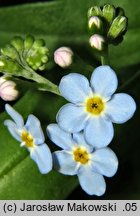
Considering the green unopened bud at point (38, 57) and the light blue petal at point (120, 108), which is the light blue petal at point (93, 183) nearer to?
the light blue petal at point (120, 108)

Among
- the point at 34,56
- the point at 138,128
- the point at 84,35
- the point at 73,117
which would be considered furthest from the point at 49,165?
the point at 84,35

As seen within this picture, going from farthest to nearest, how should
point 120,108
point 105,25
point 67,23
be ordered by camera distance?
point 67,23
point 105,25
point 120,108

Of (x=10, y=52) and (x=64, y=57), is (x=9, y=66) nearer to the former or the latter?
(x=10, y=52)

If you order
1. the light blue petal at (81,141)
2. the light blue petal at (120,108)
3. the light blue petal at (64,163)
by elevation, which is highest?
the light blue petal at (120,108)

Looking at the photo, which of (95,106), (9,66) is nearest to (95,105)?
(95,106)

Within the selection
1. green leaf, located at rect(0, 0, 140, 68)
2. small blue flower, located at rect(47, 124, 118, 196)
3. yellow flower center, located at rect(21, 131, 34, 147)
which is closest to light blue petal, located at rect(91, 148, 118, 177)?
small blue flower, located at rect(47, 124, 118, 196)

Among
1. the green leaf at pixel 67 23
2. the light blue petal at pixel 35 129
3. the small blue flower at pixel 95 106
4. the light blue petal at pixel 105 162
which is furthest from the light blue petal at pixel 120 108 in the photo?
the green leaf at pixel 67 23

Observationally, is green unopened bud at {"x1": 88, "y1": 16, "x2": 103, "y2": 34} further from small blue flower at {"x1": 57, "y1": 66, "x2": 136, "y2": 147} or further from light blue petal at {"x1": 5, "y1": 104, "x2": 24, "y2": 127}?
light blue petal at {"x1": 5, "y1": 104, "x2": 24, "y2": 127}

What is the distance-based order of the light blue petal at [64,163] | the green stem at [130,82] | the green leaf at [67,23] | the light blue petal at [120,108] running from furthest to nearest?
the green leaf at [67,23]
the green stem at [130,82]
the light blue petal at [64,163]
the light blue petal at [120,108]
